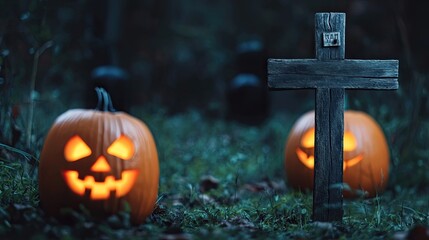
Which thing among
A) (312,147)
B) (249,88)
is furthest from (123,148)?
(249,88)

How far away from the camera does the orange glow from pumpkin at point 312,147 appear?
4895 mm

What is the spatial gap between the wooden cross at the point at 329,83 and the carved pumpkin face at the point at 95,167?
910 mm

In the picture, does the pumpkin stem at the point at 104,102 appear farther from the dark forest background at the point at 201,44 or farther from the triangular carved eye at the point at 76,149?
the dark forest background at the point at 201,44

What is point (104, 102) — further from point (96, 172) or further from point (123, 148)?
point (96, 172)

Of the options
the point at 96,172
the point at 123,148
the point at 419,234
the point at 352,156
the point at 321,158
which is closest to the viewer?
the point at 419,234

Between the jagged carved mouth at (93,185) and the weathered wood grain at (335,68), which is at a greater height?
the weathered wood grain at (335,68)

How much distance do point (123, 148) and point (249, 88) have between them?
236 inches

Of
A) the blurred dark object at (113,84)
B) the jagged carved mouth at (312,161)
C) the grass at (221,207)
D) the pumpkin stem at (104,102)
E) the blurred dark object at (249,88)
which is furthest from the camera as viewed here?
the blurred dark object at (249,88)

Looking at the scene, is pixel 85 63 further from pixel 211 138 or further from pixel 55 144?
pixel 55 144

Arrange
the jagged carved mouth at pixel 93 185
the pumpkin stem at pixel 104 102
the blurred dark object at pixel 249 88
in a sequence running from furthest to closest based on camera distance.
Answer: the blurred dark object at pixel 249 88 → the pumpkin stem at pixel 104 102 → the jagged carved mouth at pixel 93 185

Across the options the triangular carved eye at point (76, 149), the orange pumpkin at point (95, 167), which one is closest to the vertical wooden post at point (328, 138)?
the orange pumpkin at point (95, 167)

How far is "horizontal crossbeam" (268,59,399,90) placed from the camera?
375 centimetres

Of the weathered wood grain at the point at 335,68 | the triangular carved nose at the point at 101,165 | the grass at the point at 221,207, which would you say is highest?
the weathered wood grain at the point at 335,68

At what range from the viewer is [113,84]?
7.63 meters
